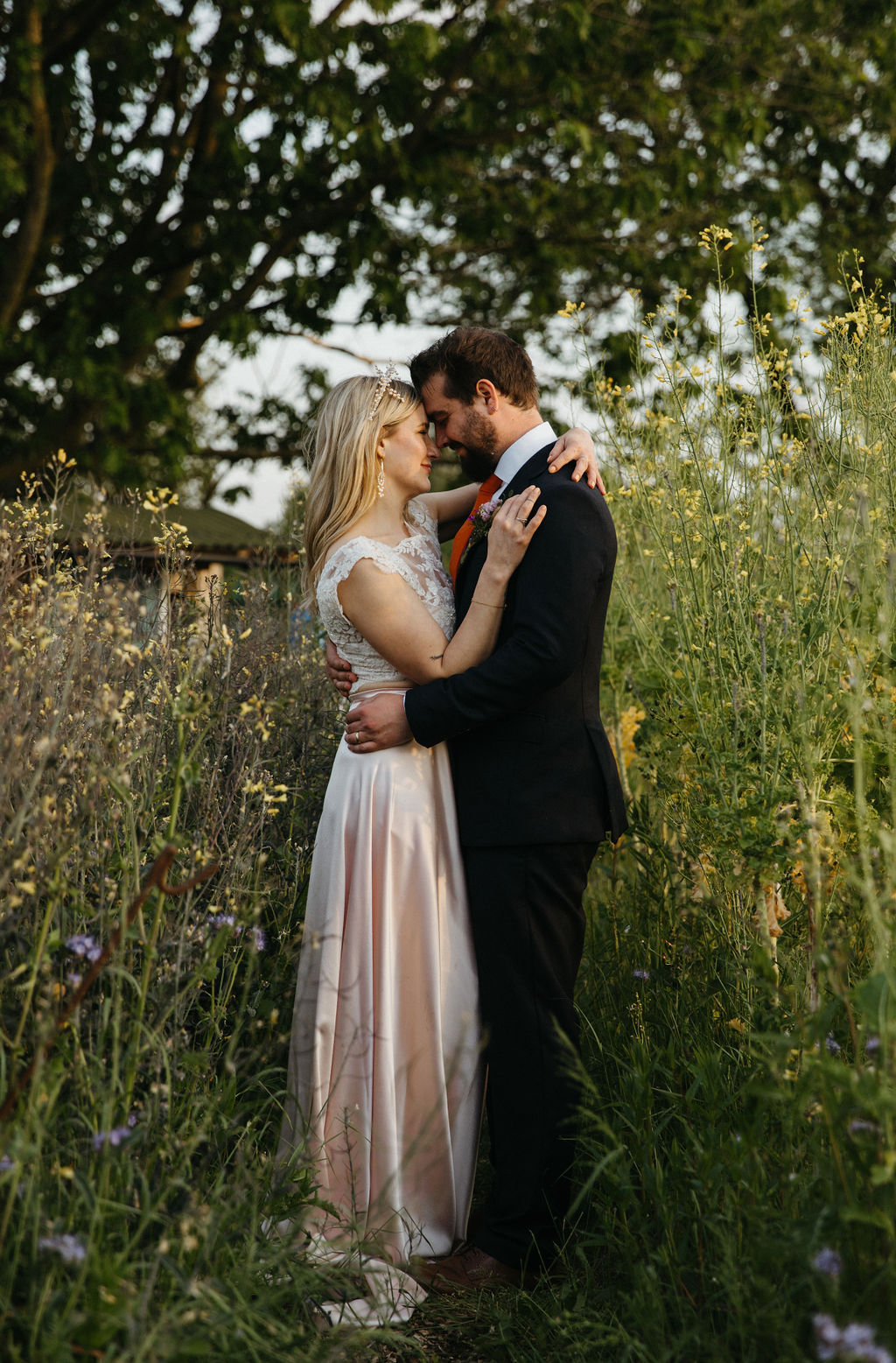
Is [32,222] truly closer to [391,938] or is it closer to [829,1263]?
[391,938]

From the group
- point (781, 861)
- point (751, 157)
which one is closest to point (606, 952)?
point (781, 861)

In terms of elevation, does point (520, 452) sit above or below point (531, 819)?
above

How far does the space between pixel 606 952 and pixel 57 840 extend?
2.09 metres

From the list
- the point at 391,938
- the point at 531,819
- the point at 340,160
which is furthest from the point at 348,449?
the point at 340,160

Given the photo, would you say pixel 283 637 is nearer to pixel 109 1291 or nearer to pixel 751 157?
pixel 109 1291

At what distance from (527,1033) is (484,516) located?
1346 mm

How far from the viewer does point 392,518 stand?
9.82 ft

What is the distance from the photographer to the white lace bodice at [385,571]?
2.81 m

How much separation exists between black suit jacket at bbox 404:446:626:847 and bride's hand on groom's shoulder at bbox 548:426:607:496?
3 centimetres

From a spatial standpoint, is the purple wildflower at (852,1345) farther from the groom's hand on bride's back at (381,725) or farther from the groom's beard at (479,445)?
the groom's beard at (479,445)

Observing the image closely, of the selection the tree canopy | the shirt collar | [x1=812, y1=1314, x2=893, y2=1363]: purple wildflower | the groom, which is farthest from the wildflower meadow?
the tree canopy

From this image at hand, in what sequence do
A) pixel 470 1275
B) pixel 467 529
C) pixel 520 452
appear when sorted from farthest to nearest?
pixel 467 529, pixel 520 452, pixel 470 1275

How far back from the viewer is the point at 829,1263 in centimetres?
161

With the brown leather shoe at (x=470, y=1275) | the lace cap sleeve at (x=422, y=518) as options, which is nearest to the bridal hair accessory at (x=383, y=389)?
the lace cap sleeve at (x=422, y=518)
